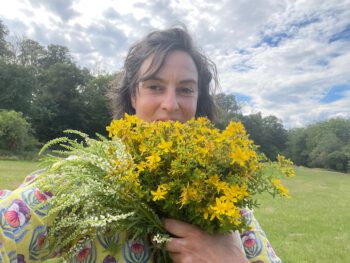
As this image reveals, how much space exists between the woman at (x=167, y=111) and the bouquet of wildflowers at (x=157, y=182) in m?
0.07

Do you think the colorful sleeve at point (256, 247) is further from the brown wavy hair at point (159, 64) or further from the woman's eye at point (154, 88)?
the brown wavy hair at point (159, 64)

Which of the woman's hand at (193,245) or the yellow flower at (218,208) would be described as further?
the woman's hand at (193,245)

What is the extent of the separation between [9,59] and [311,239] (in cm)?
4477

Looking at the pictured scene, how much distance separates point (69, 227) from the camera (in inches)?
46.1

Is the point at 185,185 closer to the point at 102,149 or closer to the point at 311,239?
the point at 102,149

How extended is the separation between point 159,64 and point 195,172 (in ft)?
2.90

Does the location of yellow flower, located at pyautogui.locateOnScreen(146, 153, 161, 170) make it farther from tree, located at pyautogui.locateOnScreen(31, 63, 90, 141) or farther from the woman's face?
tree, located at pyautogui.locateOnScreen(31, 63, 90, 141)

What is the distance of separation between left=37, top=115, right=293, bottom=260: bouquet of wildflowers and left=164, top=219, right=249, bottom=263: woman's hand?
0.03 metres

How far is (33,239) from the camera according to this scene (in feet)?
3.81

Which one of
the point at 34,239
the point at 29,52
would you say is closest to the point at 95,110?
the point at 29,52

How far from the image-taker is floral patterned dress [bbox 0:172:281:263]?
3.68 ft

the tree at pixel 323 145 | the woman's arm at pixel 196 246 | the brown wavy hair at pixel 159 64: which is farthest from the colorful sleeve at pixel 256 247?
the tree at pixel 323 145

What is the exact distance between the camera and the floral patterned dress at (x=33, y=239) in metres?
1.12

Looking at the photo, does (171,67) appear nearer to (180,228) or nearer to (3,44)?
(180,228)
